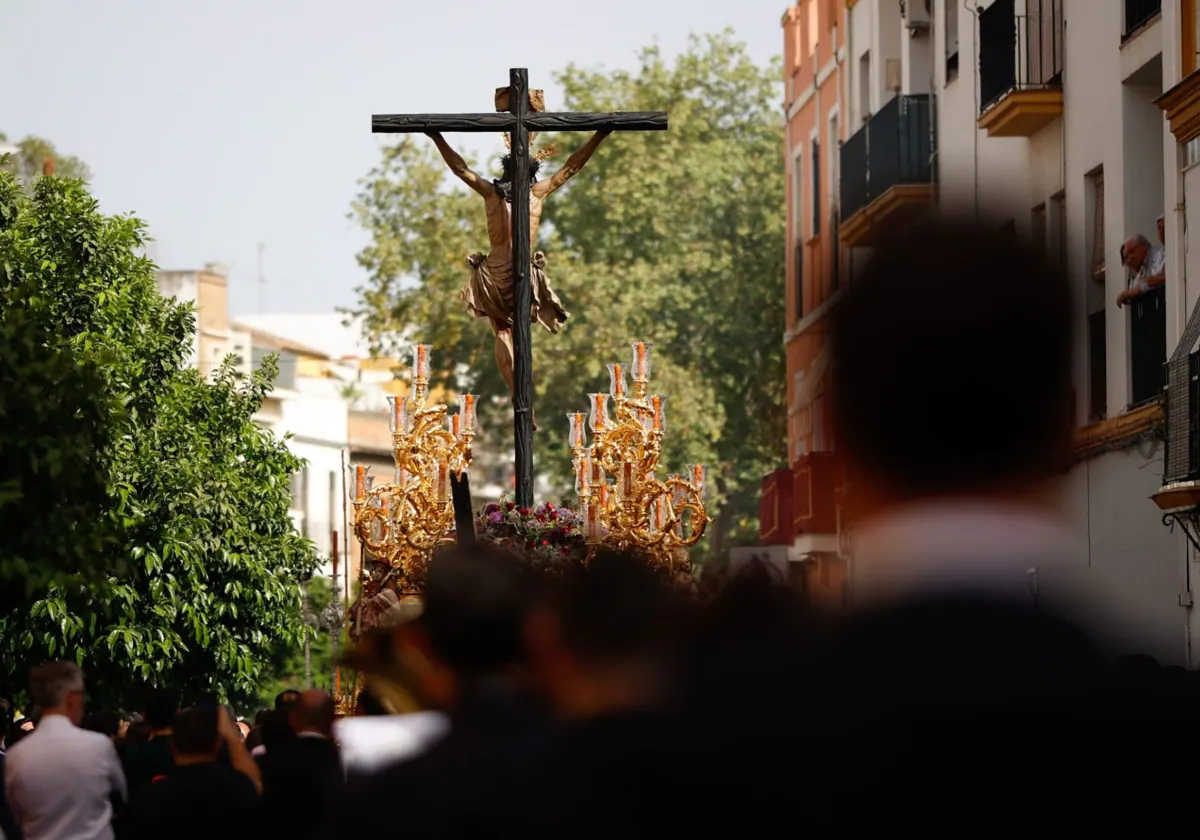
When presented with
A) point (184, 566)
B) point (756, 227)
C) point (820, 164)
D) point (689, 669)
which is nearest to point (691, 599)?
point (689, 669)

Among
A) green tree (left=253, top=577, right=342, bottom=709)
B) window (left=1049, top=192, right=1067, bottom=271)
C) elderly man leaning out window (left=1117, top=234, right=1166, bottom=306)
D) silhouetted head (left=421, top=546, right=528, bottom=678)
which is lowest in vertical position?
green tree (left=253, top=577, right=342, bottom=709)

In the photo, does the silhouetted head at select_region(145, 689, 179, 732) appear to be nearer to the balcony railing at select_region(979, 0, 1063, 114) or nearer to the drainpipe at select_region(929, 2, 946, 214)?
the balcony railing at select_region(979, 0, 1063, 114)

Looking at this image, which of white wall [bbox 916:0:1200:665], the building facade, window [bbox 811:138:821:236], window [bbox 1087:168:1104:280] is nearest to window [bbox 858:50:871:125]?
window [bbox 811:138:821:236]

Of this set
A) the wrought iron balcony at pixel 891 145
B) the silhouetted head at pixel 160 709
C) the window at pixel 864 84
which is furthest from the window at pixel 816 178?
the silhouetted head at pixel 160 709

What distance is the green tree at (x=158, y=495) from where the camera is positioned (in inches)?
1059

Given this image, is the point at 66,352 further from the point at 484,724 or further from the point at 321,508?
the point at 321,508

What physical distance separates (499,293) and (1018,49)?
7.57 m

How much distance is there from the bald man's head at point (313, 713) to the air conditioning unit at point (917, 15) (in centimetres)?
2076

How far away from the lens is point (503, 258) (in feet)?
53.3

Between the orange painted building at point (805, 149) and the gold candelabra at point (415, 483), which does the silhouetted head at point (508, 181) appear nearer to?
the gold candelabra at point (415, 483)

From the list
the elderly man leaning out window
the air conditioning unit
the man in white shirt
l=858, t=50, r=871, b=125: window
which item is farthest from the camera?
l=858, t=50, r=871, b=125: window

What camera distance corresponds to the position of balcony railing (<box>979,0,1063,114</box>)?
69.9 feet

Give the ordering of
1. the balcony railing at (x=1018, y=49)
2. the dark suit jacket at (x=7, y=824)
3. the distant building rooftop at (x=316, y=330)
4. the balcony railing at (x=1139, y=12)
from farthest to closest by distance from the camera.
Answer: the distant building rooftop at (x=316, y=330)
the balcony railing at (x=1018, y=49)
the balcony railing at (x=1139, y=12)
the dark suit jacket at (x=7, y=824)

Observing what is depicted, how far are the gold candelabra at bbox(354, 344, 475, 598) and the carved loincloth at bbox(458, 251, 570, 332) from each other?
1.70 feet
